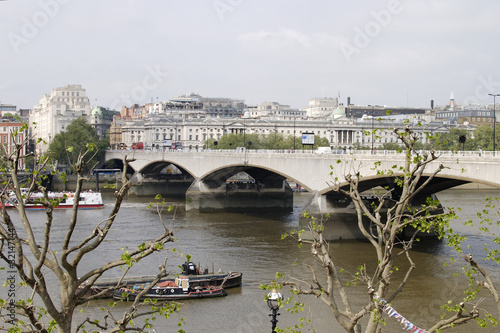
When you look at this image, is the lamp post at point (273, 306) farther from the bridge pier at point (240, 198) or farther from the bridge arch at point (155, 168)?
the bridge arch at point (155, 168)

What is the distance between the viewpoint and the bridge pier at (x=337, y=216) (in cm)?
4269

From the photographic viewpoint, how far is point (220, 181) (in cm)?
6938

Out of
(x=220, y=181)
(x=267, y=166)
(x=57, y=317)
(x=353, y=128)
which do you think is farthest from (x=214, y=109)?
(x=57, y=317)

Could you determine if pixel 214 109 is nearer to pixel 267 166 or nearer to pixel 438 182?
pixel 267 166

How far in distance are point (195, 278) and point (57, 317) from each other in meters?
21.1

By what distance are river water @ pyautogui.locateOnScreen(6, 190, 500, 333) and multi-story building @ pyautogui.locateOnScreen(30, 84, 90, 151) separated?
264 ft

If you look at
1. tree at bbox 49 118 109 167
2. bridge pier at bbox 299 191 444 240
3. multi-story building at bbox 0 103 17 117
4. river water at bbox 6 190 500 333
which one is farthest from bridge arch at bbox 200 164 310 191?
multi-story building at bbox 0 103 17 117

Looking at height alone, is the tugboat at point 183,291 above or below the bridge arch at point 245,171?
below

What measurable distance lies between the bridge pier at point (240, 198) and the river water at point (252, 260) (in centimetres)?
194

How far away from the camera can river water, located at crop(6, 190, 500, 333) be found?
24531 mm

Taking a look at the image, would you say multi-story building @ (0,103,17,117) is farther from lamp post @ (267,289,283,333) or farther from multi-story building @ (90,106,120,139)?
lamp post @ (267,289,283,333)

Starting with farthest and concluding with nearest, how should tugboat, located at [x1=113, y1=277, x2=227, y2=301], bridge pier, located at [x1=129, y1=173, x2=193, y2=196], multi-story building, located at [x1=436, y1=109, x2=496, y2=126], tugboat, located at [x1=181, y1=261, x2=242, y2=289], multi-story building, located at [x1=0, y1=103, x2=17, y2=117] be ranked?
1. multi-story building, located at [x1=0, y1=103, x2=17, y2=117]
2. multi-story building, located at [x1=436, y1=109, x2=496, y2=126]
3. bridge pier, located at [x1=129, y1=173, x2=193, y2=196]
4. tugboat, located at [x1=181, y1=261, x2=242, y2=289]
5. tugboat, located at [x1=113, y1=277, x2=227, y2=301]

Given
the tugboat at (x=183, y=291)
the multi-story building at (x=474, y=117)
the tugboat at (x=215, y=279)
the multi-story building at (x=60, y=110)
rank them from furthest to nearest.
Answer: the multi-story building at (x=474, y=117) → the multi-story building at (x=60, y=110) → the tugboat at (x=215, y=279) → the tugboat at (x=183, y=291)

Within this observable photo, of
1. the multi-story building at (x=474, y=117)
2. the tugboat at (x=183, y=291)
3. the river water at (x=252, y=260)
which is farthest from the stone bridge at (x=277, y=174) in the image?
the multi-story building at (x=474, y=117)
